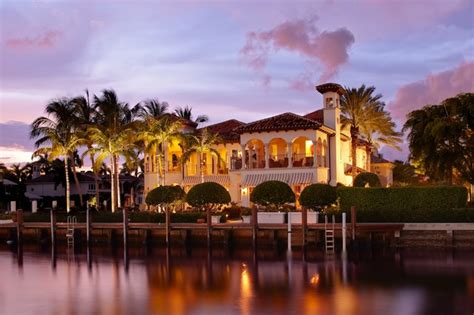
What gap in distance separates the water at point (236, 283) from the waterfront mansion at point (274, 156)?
39.8 ft

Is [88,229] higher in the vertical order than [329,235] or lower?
higher

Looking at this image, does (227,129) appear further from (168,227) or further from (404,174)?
(404,174)

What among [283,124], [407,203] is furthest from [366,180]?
[283,124]

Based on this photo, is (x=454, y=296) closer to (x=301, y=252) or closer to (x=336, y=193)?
(x=301, y=252)

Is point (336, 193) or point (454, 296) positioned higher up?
point (336, 193)

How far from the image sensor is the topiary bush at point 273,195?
140ft

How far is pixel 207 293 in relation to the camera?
27.4 meters

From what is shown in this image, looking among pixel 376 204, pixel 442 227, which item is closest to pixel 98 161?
pixel 376 204

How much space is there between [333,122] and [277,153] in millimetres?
5412

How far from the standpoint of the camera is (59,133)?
2264 inches

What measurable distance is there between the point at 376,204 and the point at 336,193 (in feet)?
8.76

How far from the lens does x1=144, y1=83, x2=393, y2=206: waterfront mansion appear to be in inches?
2026

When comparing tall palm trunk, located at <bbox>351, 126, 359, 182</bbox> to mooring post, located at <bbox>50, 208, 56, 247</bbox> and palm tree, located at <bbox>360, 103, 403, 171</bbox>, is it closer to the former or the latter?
palm tree, located at <bbox>360, 103, 403, 171</bbox>

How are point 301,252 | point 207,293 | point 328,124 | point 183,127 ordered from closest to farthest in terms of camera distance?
1. point 207,293
2. point 301,252
3. point 328,124
4. point 183,127
